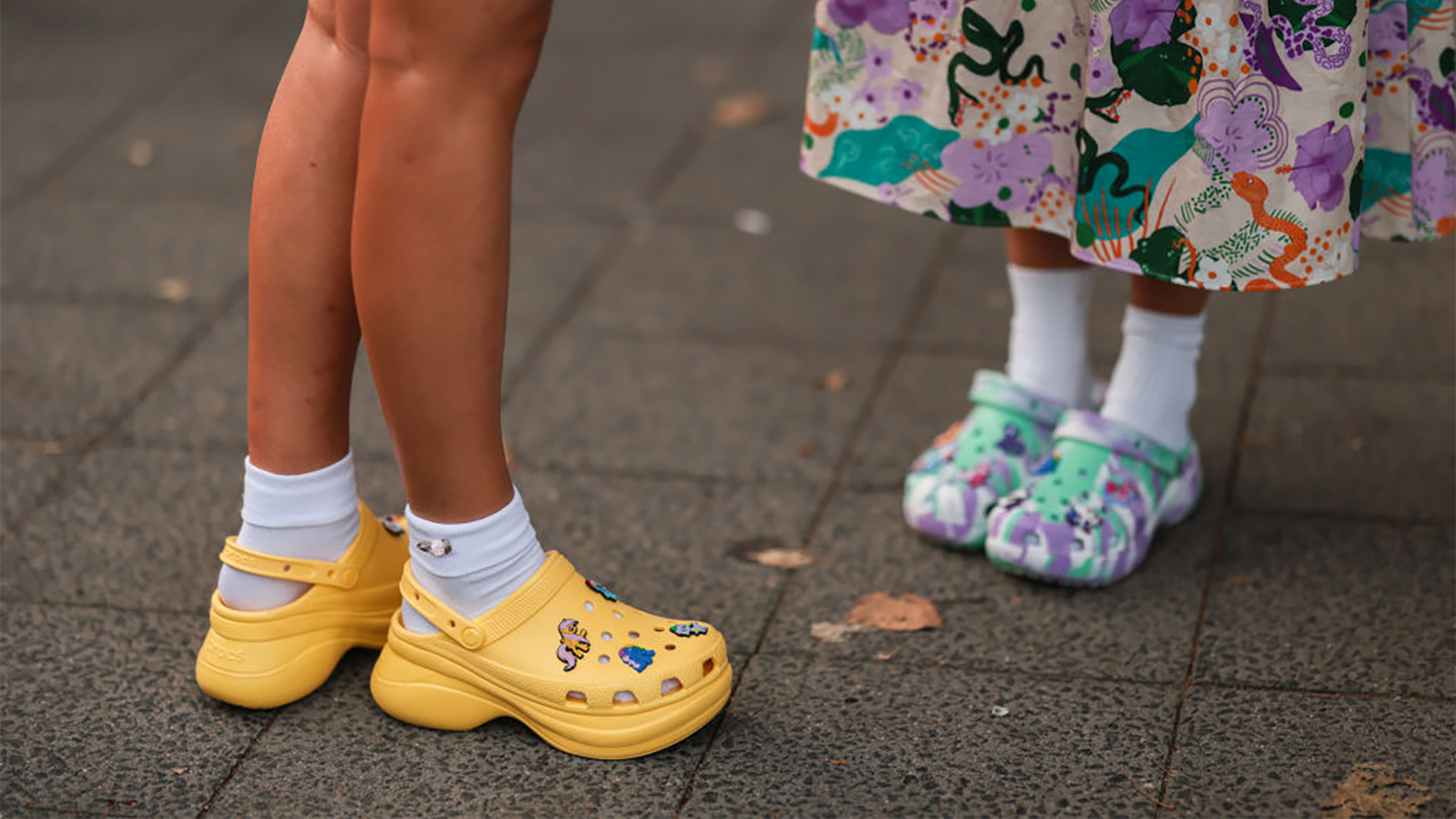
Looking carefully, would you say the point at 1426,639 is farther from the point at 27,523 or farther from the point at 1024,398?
the point at 27,523

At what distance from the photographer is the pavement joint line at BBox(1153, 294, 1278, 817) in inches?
69.6

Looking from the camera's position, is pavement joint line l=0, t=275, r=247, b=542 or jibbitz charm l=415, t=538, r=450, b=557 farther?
pavement joint line l=0, t=275, r=247, b=542

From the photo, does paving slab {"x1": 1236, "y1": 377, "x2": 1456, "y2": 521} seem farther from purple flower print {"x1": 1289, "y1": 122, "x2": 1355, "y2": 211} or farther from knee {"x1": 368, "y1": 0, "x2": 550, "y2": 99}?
knee {"x1": 368, "y1": 0, "x2": 550, "y2": 99}

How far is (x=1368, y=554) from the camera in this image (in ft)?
7.13

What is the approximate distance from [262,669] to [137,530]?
564mm

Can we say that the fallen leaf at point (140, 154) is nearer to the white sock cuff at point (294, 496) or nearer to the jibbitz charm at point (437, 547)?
the white sock cuff at point (294, 496)

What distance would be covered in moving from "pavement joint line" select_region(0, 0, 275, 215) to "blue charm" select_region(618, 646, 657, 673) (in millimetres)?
2282

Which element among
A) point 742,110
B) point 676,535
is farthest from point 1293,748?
point 742,110

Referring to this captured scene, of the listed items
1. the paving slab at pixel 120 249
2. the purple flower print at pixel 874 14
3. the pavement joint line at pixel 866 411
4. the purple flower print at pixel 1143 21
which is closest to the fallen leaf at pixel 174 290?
the paving slab at pixel 120 249

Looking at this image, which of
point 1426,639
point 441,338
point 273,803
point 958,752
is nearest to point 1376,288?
point 1426,639

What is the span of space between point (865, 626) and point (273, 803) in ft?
2.53

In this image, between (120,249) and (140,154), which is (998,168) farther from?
(140,154)

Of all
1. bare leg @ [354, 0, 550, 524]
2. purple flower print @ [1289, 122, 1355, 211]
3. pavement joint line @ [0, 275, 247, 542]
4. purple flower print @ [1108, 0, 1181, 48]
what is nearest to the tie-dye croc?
purple flower print @ [1289, 122, 1355, 211]

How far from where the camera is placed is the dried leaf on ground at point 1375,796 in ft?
5.42
